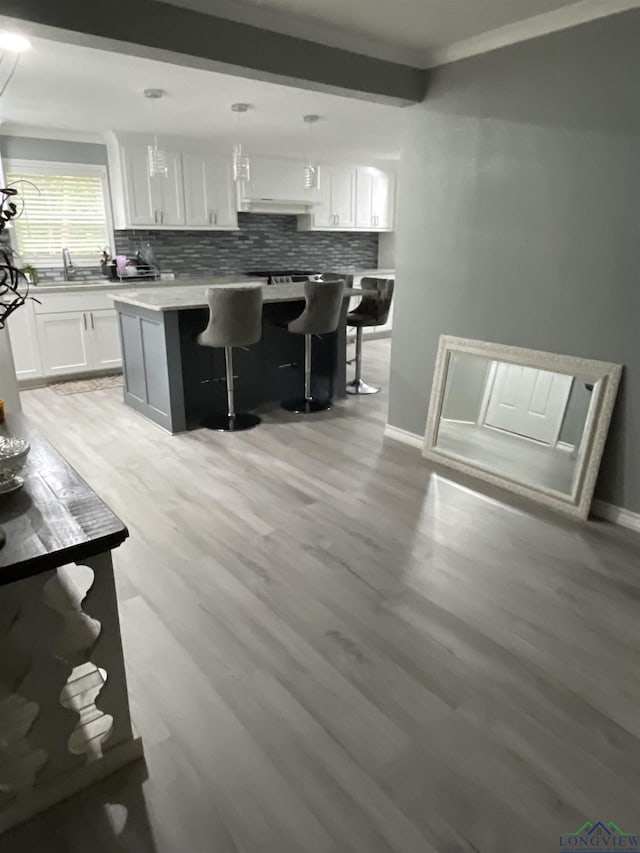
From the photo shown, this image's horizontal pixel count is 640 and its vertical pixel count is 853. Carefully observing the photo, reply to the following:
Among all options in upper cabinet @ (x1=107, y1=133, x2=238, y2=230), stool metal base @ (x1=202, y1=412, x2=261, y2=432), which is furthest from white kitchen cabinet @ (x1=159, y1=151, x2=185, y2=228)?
stool metal base @ (x1=202, y1=412, x2=261, y2=432)

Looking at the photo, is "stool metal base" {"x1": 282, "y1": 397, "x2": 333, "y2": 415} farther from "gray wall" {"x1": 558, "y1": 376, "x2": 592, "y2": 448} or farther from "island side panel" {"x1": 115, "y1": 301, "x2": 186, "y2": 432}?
"gray wall" {"x1": 558, "y1": 376, "x2": 592, "y2": 448}

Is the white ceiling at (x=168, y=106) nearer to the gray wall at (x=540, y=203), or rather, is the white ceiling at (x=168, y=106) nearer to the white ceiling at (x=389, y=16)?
the white ceiling at (x=389, y=16)

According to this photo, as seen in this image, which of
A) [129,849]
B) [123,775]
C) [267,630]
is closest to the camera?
[129,849]

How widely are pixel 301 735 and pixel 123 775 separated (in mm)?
494

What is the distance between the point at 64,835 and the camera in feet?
4.58

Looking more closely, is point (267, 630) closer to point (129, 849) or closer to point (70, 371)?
point (129, 849)

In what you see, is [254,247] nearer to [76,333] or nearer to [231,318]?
[76,333]

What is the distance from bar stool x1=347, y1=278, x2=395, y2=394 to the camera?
16.8ft

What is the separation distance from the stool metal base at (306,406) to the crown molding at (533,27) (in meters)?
2.50

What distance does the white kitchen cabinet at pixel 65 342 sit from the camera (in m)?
5.39

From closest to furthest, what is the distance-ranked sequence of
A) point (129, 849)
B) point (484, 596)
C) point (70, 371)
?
point (129, 849)
point (484, 596)
point (70, 371)

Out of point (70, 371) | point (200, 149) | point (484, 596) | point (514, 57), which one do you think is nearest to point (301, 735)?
point (484, 596)

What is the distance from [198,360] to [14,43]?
2123 millimetres

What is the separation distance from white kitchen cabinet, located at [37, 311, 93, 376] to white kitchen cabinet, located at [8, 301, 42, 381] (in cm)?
5
